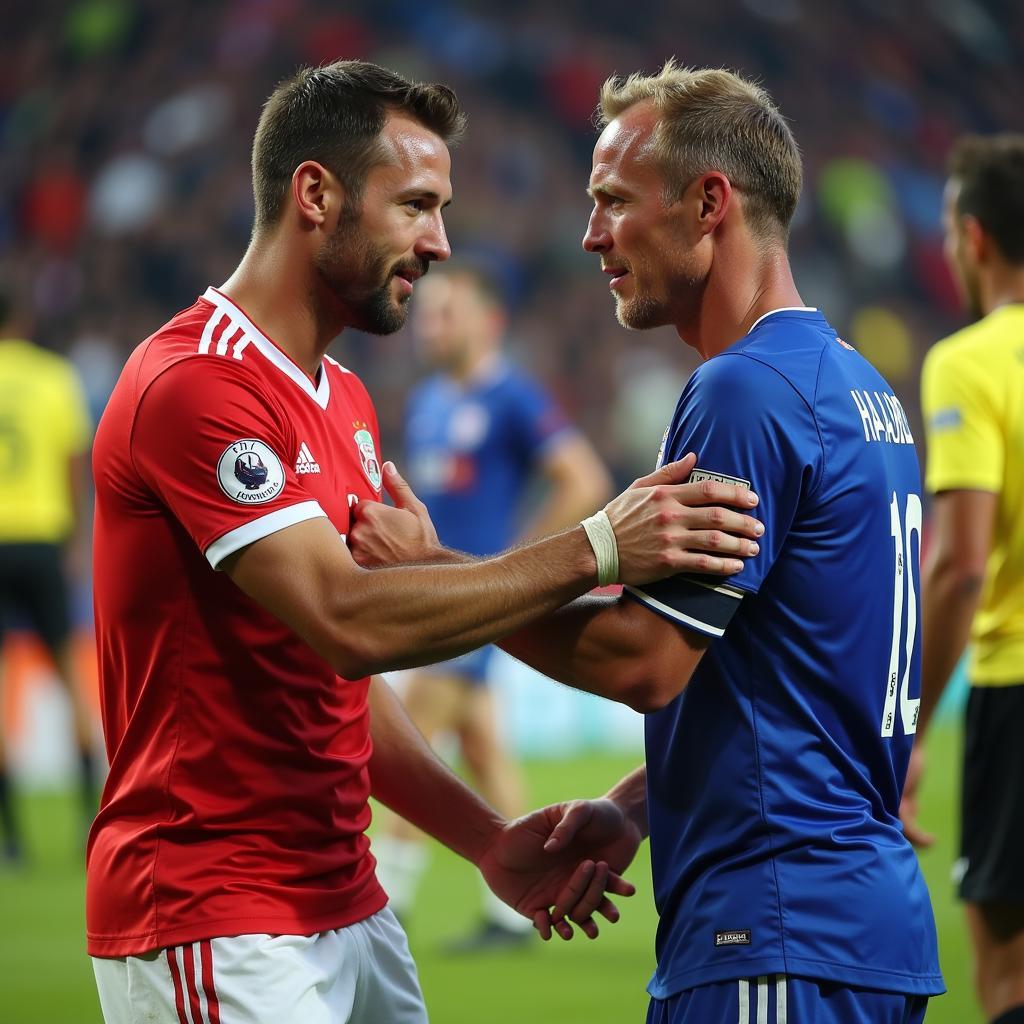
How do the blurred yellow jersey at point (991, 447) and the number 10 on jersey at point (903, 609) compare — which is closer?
the number 10 on jersey at point (903, 609)

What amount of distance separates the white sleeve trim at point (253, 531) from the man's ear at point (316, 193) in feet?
2.24

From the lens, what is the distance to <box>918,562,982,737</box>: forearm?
12.9 feet

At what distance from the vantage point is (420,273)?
2941 millimetres

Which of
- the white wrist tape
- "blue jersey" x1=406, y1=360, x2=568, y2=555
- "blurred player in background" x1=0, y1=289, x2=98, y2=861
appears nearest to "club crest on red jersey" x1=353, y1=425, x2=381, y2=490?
the white wrist tape

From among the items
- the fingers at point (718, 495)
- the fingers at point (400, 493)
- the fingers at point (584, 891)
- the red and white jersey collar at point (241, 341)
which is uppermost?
the red and white jersey collar at point (241, 341)

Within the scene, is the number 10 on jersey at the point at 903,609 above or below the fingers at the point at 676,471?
below

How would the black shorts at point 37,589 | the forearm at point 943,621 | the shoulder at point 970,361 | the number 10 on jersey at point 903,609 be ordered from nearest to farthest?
the number 10 on jersey at point 903,609
the forearm at point 943,621
the shoulder at point 970,361
the black shorts at point 37,589

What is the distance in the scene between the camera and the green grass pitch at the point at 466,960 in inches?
215

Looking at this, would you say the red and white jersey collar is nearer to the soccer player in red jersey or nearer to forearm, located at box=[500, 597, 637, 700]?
the soccer player in red jersey

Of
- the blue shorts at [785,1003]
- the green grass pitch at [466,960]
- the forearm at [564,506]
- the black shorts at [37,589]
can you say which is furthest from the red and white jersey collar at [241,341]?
the black shorts at [37,589]

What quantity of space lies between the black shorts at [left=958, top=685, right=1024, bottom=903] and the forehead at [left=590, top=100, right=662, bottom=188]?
2.12m

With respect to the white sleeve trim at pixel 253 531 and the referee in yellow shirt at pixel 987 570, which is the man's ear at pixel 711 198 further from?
the referee in yellow shirt at pixel 987 570

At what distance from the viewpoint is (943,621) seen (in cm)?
399

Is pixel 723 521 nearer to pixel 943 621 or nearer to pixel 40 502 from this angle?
pixel 943 621
